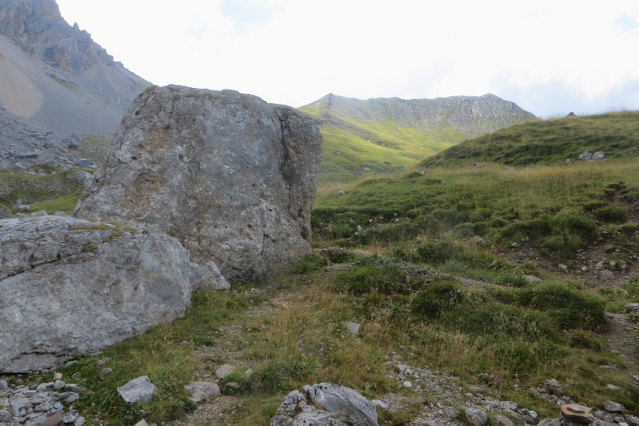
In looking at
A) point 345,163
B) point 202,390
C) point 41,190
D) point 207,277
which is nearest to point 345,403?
point 202,390

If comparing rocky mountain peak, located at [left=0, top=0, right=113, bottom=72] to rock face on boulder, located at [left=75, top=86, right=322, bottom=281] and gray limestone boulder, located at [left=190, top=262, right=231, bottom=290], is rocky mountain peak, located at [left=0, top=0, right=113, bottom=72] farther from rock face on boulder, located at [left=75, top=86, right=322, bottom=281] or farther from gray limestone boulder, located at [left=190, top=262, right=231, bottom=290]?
gray limestone boulder, located at [left=190, top=262, right=231, bottom=290]

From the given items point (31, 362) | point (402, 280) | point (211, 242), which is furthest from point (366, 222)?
point (31, 362)

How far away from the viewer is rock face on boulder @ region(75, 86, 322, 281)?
11844 mm

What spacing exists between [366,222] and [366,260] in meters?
8.17

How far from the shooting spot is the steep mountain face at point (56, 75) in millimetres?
66125

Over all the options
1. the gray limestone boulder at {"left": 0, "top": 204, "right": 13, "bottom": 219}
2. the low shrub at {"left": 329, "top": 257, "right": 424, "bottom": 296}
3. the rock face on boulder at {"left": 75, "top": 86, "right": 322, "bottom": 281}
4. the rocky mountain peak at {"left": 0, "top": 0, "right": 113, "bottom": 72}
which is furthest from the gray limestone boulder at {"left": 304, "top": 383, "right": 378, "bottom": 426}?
the rocky mountain peak at {"left": 0, "top": 0, "right": 113, "bottom": 72}

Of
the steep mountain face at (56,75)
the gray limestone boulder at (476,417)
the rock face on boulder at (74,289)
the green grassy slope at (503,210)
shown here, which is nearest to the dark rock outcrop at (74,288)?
the rock face on boulder at (74,289)

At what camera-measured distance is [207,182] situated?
1300 centimetres

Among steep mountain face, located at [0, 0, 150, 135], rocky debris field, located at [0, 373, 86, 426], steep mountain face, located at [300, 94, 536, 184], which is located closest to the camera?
rocky debris field, located at [0, 373, 86, 426]

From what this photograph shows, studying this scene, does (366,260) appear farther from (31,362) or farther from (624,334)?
(31,362)

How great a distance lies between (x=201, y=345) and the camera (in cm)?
803

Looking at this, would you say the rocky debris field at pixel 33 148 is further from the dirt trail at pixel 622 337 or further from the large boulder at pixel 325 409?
the dirt trail at pixel 622 337

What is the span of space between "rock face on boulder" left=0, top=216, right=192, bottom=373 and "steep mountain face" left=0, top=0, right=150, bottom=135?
227 ft

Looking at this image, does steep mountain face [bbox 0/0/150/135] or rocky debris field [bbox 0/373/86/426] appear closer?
rocky debris field [bbox 0/373/86/426]
